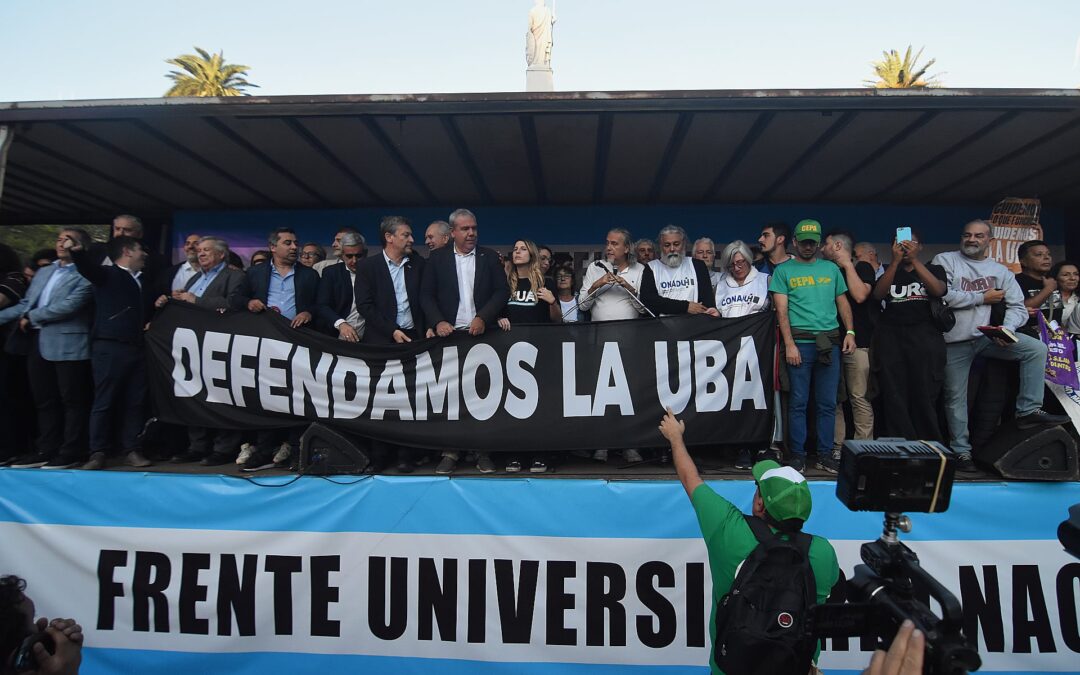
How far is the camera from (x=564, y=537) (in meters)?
3.63

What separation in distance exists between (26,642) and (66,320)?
374 centimetres

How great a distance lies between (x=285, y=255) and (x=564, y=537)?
3303 millimetres

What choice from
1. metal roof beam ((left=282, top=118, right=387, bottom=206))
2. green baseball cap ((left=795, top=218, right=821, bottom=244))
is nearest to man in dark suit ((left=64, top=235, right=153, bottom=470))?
metal roof beam ((left=282, top=118, right=387, bottom=206))

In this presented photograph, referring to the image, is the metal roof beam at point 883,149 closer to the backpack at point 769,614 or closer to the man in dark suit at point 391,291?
the backpack at point 769,614

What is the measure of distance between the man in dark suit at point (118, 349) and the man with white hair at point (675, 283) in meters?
4.21

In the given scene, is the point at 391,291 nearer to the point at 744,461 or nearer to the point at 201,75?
the point at 744,461

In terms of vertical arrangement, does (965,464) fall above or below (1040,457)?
below

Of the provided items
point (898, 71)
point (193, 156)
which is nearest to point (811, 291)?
point (193, 156)

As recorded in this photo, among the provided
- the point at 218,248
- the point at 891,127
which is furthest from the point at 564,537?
the point at 891,127

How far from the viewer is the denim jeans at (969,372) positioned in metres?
4.00

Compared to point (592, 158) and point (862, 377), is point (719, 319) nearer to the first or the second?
point (862, 377)

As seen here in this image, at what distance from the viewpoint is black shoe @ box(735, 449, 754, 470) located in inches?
158

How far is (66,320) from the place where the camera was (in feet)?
14.7

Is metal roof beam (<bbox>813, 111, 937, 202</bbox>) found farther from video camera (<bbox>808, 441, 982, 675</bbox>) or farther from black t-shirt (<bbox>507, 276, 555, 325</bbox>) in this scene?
video camera (<bbox>808, 441, 982, 675</bbox>)
